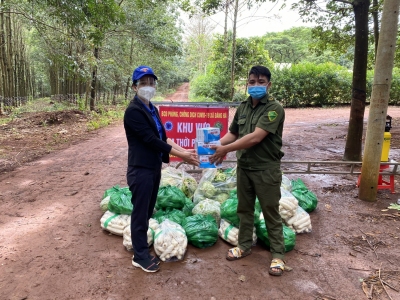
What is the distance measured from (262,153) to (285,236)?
1.03m

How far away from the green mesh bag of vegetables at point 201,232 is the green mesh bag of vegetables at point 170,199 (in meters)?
0.39

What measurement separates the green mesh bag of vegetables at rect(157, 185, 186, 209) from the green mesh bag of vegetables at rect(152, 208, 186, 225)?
64mm

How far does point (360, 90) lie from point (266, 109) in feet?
13.8

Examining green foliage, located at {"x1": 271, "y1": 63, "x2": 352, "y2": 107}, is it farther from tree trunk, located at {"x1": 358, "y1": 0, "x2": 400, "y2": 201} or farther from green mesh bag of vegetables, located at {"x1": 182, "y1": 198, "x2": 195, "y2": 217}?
green mesh bag of vegetables, located at {"x1": 182, "y1": 198, "x2": 195, "y2": 217}

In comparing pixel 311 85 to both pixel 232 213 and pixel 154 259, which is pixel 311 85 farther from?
pixel 154 259

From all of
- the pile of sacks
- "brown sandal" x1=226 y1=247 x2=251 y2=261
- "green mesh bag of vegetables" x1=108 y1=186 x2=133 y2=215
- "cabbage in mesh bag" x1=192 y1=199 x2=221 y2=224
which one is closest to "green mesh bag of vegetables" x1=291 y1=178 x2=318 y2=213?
the pile of sacks

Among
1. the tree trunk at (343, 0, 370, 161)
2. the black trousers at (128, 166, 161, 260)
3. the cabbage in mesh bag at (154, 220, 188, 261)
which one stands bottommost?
the cabbage in mesh bag at (154, 220, 188, 261)

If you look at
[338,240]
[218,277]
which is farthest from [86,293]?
[338,240]

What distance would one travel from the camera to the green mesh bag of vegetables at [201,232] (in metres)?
3.15

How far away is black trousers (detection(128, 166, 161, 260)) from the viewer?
262cm

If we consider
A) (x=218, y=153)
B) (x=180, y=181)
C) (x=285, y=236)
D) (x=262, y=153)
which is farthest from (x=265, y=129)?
(x=180, y=181)

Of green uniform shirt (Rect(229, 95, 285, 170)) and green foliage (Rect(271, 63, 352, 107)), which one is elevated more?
green foliage (Rect(271, 63, 352, 107))

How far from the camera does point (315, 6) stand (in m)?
8.38

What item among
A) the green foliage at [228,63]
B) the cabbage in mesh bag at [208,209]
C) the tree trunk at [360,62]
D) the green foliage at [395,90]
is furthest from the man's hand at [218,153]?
the green foliage at [395,90]
